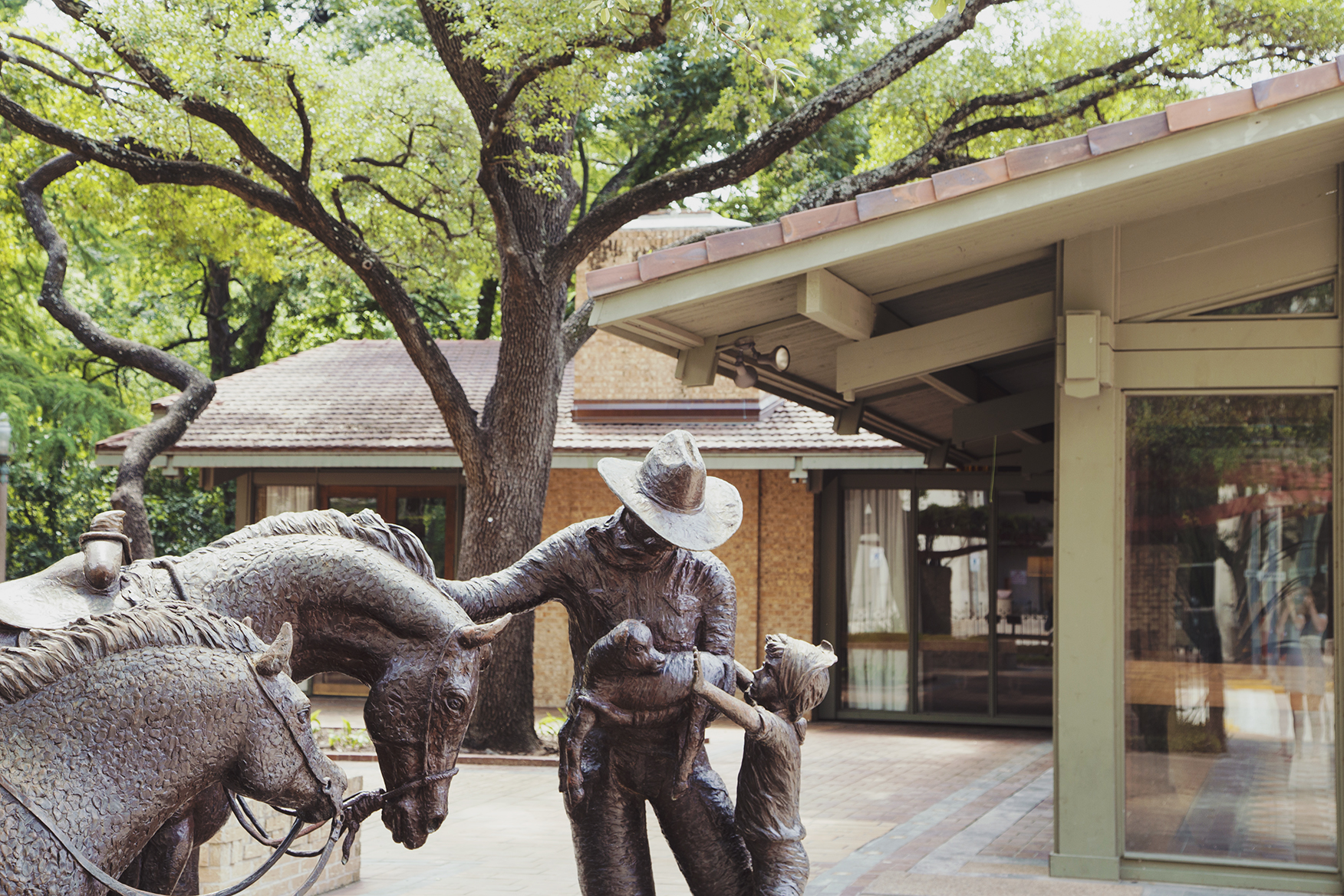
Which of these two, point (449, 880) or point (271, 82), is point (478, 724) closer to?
point (449, 880)

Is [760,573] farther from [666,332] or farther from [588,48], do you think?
[666,332]

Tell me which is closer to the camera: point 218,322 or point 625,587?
point 625,587

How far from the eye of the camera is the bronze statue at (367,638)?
2.76 metres

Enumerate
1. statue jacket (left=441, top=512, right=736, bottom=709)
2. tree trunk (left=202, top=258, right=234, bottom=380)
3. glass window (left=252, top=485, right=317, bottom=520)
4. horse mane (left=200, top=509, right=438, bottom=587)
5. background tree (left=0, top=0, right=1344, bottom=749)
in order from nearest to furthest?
horse mane (left=200, top=509, right=438, bottom=587) < statue jacket (left=441, top=512, right=736, bottom=709) < background tree (left=0, top=0, right=1344, bottom=749) < glass window (left=252, top=485, right=317, bottom=520) < tree trunk (left=202, top=258, right=234, bottom=380)

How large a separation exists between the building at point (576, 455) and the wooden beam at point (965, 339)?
637cm

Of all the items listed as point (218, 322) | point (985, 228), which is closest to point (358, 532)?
point (985, 228)

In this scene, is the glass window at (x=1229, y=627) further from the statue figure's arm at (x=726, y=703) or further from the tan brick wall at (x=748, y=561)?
the tan brick wall at (x=748, y=561)

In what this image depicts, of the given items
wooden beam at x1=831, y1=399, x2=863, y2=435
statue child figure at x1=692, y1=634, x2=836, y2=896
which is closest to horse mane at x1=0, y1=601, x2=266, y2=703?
statue child figure at x1=692, y1=634, x2=836, y2=896

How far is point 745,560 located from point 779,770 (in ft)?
34.3

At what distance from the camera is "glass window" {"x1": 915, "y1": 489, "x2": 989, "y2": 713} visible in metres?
13.4

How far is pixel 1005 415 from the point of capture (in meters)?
8.37

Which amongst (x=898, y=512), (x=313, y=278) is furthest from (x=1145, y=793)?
(x=313, y=278)

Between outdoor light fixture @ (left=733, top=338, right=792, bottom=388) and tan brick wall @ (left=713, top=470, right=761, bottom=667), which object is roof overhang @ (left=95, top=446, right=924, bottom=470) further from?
outdoor light fixture @ (left=733, top=338, right=792, bottom=388)

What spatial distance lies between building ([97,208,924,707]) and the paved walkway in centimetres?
283
